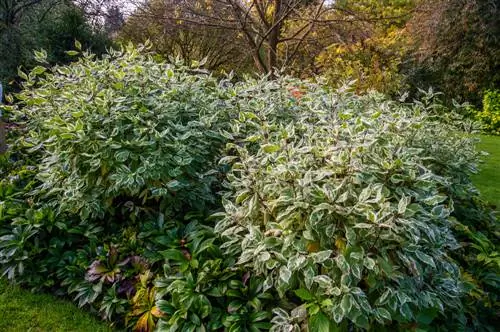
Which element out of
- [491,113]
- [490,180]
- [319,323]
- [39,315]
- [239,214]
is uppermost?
[239,214]

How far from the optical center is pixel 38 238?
104 inches

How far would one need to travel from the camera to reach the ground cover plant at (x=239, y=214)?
1782 millimetres

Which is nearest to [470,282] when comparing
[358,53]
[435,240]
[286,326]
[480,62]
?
[435,240]

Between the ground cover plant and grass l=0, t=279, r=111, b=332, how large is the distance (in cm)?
8

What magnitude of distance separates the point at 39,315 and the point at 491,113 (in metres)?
9.99

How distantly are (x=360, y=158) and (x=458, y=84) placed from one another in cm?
955

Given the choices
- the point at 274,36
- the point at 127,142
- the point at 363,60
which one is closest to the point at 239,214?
the point at 127,142

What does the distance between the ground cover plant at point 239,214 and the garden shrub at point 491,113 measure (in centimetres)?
735

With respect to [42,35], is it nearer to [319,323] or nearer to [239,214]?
[239,214]

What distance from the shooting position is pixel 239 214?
206cm

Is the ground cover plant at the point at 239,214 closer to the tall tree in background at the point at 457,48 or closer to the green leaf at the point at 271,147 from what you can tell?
the green leaf at the point at 271,147

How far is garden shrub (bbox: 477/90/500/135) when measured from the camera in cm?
949

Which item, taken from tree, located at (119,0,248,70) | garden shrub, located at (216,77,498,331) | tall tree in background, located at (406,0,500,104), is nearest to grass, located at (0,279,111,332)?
garden shrub, located at (216,77,498,331)

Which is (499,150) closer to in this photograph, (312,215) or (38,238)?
(312,215)
